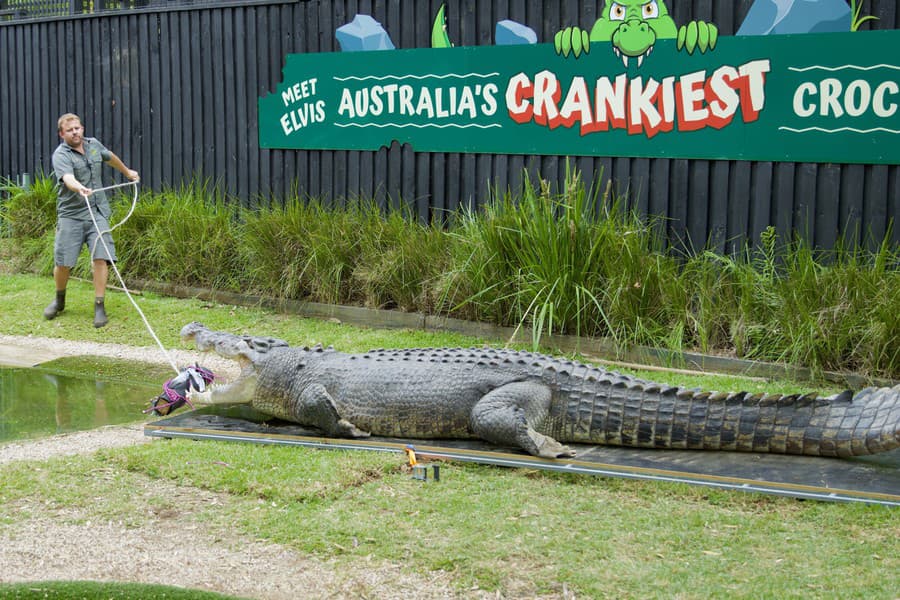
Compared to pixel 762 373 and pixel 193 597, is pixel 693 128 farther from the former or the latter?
pixel 193 597

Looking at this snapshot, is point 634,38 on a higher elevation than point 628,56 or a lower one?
higher

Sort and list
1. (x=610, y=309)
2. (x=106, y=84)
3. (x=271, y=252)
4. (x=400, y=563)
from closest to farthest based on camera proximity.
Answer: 1. (x=400, y=563)
2. (x=610, y=309)
3. (x=271, y=252)
4. (x=106, y=84)

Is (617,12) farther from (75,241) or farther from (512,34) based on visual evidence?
(75,241)

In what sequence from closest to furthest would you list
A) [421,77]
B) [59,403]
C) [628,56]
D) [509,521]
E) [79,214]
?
[509,521] → [59,403] → [628,56] → [79,214] → [421,77]

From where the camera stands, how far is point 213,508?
4422 mm

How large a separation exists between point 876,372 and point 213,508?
4204mm

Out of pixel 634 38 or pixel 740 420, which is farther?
pixel 634 38

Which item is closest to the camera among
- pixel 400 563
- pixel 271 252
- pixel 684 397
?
pixel 400 563

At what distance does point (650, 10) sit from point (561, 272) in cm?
226

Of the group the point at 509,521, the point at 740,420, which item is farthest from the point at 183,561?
the point at 740,420

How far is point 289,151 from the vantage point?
1001cm

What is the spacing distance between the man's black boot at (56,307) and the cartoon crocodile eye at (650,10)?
5.59 m

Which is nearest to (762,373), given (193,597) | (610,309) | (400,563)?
(610,309)

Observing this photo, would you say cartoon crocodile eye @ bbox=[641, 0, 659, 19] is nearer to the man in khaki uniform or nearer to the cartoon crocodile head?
the cartoon crocodile head
